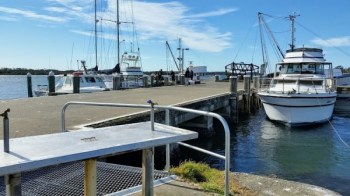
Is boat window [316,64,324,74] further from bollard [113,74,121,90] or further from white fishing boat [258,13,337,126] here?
bollard [113,74,121,90]

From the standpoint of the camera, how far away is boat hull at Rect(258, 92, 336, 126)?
66.4 ft

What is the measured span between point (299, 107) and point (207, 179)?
15466 mm

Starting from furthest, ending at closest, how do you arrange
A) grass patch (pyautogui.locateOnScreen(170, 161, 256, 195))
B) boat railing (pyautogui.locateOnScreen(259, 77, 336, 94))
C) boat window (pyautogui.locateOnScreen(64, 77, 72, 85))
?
1. boat window (pyautogui.locateOnScreen(64, 77, 72, 85))
2. boat railing (pyautogui.locateOnScreen(259, 77, 336, 94))
3. grass patch (pyautogui.locateOnScreen(170, 161, 256, 195))

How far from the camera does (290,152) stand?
592 inches

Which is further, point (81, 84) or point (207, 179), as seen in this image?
point (81, 84)

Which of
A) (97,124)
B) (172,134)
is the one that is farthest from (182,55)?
(172,134)

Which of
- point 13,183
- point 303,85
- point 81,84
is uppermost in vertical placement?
point 303,85

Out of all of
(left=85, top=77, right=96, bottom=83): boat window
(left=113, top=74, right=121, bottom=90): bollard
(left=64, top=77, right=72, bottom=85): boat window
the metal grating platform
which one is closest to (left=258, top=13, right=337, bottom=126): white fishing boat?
(left=113, top=74, right=121, bottom=90): bollard

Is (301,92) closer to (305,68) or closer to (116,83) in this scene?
(305,68)

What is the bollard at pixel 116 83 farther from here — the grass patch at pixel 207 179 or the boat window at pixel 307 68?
the grass patch at pixel 207 179

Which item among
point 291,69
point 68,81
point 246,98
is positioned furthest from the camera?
point 68,81

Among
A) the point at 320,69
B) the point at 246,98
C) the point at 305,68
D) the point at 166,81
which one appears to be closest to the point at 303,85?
the point at 305,68

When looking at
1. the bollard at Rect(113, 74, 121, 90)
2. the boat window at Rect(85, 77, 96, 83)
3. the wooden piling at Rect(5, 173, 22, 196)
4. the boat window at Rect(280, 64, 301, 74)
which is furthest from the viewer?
the boat window at Rect(85, 77, 96, 83)

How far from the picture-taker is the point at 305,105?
2030 cm
